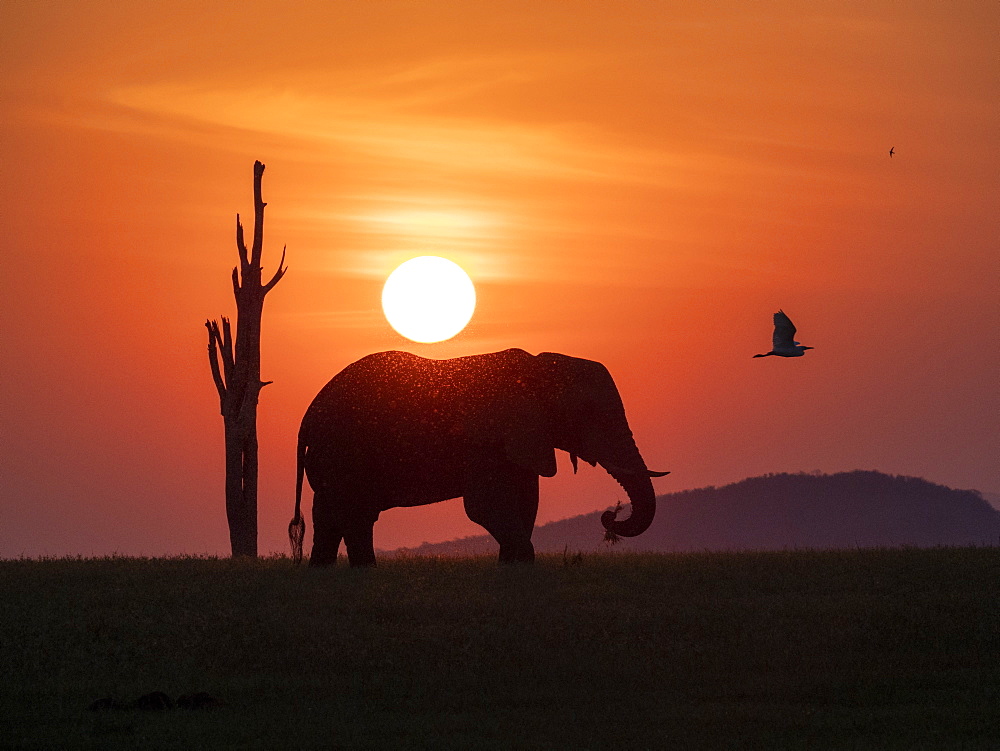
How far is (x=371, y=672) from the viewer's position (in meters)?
17.3

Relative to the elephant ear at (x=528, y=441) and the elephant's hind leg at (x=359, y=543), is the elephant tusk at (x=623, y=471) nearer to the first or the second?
the elephant ear at (x=528, y=441)

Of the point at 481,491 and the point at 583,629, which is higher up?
the point at 481,491

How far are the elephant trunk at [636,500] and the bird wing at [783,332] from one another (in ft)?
17.9

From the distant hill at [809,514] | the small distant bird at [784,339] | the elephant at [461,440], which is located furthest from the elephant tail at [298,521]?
the distant hill at [809,514]

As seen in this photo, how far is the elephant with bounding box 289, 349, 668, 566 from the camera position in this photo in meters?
24.2

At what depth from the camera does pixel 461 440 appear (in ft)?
80.6

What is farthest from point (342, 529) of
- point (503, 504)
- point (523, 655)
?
point (523, 655)

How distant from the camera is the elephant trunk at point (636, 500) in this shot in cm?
2498

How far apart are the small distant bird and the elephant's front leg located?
281 inches

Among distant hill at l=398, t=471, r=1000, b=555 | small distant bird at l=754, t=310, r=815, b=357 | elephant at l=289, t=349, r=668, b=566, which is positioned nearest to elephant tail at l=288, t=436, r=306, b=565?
elephant at l=289, t=349, r=668, b=566

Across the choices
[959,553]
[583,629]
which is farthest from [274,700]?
[959,553]

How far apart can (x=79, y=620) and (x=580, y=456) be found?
963 centimetres

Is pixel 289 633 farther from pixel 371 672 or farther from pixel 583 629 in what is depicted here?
pixel 583 629

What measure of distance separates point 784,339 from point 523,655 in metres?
13.2
